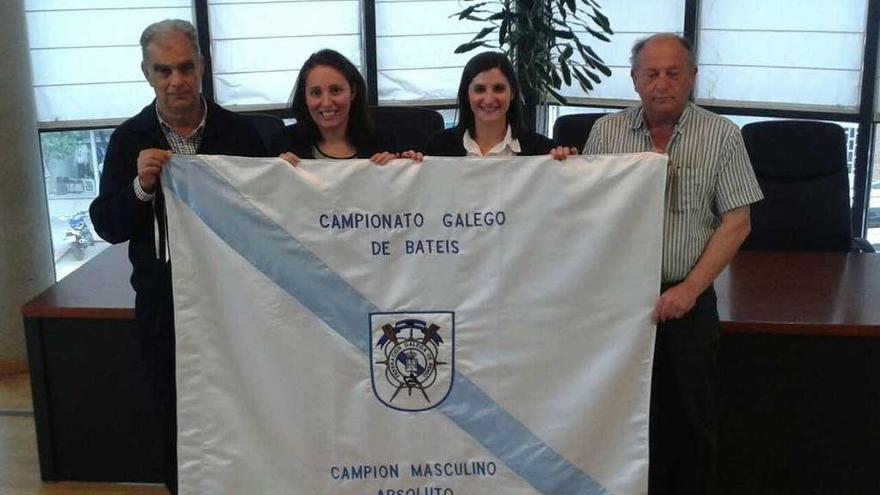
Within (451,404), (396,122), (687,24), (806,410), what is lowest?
(806,410)

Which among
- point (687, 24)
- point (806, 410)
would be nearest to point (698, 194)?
point (806, 410)

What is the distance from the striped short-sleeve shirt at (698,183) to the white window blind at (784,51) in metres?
2.46

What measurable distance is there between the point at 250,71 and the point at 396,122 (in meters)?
1.55

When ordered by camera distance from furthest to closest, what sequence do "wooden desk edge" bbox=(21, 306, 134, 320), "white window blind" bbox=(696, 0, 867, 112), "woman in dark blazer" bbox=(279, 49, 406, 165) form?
"white window blind" bbox=(696, 0, 867, 112) → "wooden desk edge" bbox=(21, 306, 134, 320) → "woman in dark blazer" bbox=(279, 49, 406, 165)

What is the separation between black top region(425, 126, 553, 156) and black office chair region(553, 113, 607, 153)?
108cm

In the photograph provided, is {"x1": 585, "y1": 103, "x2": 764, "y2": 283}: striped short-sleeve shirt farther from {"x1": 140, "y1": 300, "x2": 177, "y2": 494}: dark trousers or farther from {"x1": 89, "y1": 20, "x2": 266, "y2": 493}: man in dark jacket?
{"x1": 140, "y1": 300, "x2": 177, "y2": 494}: dark trousers

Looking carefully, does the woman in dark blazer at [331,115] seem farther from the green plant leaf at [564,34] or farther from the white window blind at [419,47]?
the white window blind at [419,47]

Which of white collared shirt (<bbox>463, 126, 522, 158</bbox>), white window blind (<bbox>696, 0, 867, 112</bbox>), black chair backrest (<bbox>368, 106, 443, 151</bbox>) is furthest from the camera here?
white window blind (<bbox>696, 0, 867, 112</bbox>)

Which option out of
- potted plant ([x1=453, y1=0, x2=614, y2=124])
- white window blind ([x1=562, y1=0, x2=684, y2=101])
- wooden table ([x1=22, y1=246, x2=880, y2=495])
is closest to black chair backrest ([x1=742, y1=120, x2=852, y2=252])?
wooden table ([x1=22, y1=246, x2=880, y2=495])

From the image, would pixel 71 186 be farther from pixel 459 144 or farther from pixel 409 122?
pixel 459 144

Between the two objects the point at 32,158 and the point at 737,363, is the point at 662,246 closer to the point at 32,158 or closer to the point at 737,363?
the point at 737,363

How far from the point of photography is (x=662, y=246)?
226 cm

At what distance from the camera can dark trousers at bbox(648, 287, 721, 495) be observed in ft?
7.80

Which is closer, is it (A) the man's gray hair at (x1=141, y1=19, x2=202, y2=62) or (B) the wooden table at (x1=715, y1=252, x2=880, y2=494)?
(A) the man's gray hair at (x1=141, y1=19, x2=202, y2=62)
